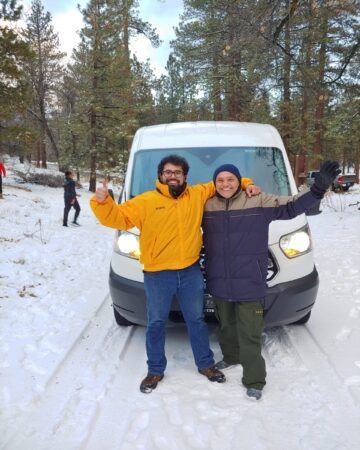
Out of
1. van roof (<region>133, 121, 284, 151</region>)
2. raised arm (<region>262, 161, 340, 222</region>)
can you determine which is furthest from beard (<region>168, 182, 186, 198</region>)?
van roof (<region>133, 121, 284, 151</region>)

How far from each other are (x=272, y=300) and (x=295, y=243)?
64 centimetres

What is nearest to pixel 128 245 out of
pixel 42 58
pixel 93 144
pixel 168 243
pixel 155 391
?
pixel 168 243

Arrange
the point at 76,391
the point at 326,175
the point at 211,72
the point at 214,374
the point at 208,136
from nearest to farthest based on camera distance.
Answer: the point at 326,175, the point at 76,391, the point at 214,374, the point at 208,136, the point at 211,72

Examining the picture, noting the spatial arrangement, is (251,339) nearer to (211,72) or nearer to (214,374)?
(214,374)

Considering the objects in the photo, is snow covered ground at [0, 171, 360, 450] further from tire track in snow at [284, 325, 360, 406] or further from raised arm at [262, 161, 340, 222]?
raised arm at [262, 161, 340, 222]

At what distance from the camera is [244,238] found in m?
3.18

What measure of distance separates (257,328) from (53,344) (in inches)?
91.8

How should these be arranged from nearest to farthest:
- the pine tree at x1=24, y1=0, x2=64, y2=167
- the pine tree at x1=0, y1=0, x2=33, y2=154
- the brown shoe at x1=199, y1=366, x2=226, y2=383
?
the brown shoe at x1=199, y1=366, x2=226, y2=383, the pine tree at x1=0, y1=0, x2=33, y2=154, the pine tree at x1=24, y1=0, x2=64, y2=167

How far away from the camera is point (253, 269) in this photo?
3199mm

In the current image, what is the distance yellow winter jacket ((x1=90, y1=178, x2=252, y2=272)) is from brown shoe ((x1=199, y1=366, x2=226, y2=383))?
100 centimetres

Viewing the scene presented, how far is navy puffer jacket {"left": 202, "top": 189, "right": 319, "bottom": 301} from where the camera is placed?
318 cm

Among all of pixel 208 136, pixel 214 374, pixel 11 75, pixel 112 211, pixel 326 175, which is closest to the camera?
pixel 326 175

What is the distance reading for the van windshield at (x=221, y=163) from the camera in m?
4.47

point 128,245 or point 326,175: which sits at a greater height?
point 326,175
